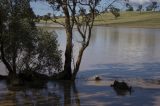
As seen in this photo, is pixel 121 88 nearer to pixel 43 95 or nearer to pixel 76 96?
pixel 76 96

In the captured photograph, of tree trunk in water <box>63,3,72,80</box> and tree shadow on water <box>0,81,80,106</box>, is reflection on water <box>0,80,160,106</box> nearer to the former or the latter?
tree shadow on water <box>0,81,80,106</box>

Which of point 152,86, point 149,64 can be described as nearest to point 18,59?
point 152,86

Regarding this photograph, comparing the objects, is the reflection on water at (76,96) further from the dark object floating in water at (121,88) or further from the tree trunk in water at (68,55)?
the tree trunk in water at (68,55)

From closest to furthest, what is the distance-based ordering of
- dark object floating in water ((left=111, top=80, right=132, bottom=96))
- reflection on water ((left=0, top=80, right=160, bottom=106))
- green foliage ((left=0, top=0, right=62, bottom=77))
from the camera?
reflection on water ((left=0, top=80, right=160, bottom=106)) < dark object floating in water ((left=111, top=80, right=132, bottom=96)) < green foliage ((left=0, top=0, right=62, bottom=77))

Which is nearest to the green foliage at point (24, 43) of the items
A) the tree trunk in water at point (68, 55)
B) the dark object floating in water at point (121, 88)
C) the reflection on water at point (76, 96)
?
the tree trunk in water at point (68, 55)

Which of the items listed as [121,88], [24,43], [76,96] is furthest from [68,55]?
[76,96]

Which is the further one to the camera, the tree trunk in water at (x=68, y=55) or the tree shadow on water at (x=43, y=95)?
the tree trunk in water at (x=68, y=55)

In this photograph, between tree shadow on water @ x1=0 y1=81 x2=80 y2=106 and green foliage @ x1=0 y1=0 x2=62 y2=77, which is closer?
tree shadow on water @ x1=0 y1=81 x2=80 y2=106

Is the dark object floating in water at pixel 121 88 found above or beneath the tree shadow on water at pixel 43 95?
beneath

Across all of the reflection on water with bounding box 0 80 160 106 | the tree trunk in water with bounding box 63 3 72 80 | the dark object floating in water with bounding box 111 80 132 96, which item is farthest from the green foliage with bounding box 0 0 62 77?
the dark object floating in water with bounding box 111 80 132 96

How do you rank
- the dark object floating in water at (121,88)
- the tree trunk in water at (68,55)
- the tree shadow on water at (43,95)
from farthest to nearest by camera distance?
the tree trunk in water at (68,55)
the dark object floating in water at (121,88)
the tree shadow on water at (43,95)

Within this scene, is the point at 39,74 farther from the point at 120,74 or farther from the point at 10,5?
the point at 120,74

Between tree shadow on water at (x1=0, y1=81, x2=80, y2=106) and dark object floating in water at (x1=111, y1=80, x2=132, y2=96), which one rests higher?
tree shadow on water at (x1=0, y1=81, x2=80, y2=106)

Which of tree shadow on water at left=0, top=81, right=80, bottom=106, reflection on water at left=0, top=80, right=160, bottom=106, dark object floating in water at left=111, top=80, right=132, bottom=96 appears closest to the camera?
tree shadow on water at left=0, top=81, right=80, bottom=106
